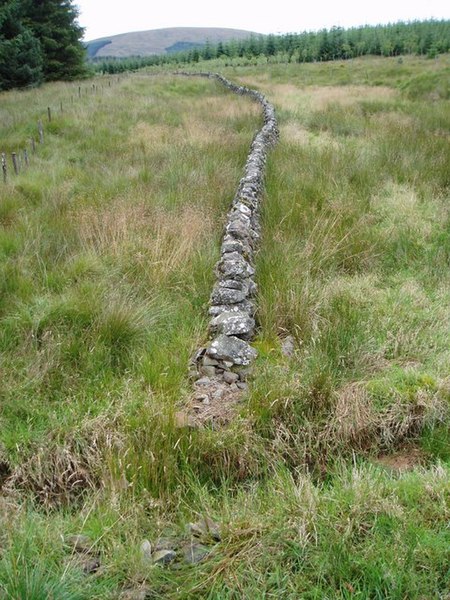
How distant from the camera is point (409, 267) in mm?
5660

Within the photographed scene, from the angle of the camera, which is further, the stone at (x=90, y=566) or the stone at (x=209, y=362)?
the stone at (x=209, y=362)

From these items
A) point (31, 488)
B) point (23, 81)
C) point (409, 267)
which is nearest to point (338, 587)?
point (31, 488)

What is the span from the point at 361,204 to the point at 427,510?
5.80 meters

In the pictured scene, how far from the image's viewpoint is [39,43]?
939 inches

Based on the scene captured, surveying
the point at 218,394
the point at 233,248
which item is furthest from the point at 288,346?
the point at 233,248

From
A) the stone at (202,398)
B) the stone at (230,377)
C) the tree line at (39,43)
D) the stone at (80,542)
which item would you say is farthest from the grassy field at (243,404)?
the tree line at (39,43)

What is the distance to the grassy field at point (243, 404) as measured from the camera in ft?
6.78

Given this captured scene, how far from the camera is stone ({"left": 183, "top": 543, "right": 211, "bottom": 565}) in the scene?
212 cm

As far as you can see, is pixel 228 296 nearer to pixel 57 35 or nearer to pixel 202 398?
pixel 202 398

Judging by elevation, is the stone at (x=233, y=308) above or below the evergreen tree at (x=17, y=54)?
below

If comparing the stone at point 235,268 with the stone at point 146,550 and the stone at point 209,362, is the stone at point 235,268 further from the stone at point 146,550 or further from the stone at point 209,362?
the stone at point 146,550

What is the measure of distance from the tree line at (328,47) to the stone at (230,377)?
51.0 meters

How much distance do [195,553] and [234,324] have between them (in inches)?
84.3

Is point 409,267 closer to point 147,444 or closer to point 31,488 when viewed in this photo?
point 147,444
